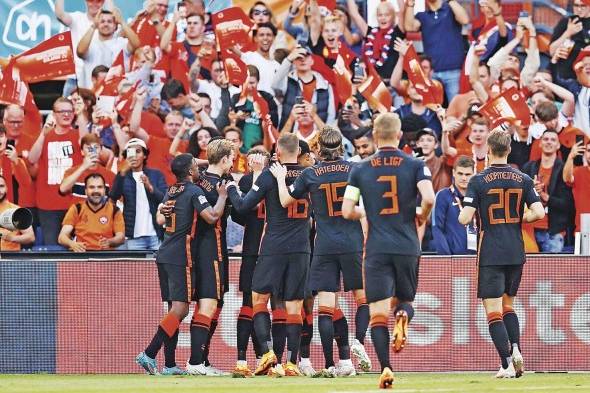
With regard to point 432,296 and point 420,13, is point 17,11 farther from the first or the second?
point 432,296

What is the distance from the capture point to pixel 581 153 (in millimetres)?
17062

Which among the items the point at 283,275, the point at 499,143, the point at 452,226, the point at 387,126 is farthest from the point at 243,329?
the point at 387,126

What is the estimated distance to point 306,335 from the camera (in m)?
13.6

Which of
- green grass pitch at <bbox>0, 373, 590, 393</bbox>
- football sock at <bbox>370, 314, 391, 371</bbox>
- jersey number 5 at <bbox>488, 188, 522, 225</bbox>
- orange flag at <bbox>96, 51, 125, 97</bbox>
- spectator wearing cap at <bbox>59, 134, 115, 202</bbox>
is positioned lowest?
green grass pitch at <bbox>0, 373, 590, 393</bbox>

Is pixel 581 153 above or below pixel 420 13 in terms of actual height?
below

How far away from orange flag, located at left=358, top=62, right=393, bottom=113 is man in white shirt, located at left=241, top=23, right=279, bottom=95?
4.23 feet

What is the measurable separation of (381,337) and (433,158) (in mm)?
7186

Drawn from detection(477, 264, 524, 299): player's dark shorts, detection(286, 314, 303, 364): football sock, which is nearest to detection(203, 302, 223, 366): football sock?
detection(286, 314, 303, 364): football sock

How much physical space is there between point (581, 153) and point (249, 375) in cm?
604

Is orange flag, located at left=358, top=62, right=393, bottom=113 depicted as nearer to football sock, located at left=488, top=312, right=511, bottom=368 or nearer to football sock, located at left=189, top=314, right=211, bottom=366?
football sock, located at left=189, top=314, right=211, bottom=366

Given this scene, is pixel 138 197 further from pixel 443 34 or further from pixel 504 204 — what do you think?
pixel 504 204

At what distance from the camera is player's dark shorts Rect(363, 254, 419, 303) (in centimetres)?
1045

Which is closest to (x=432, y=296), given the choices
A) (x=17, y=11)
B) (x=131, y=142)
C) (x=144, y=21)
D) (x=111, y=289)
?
(x=111, y=289)

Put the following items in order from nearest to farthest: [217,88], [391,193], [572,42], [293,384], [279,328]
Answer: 1. [391,193]
2. [293,384]
3. [279,328]
4. [572,42]
5. [217,88]
